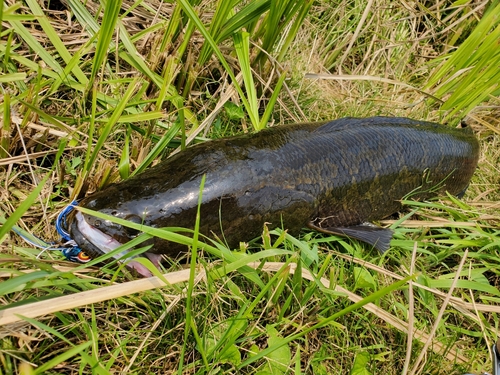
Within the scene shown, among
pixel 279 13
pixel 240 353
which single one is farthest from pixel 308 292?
pixel 279 13

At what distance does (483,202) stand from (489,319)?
0.97 metres

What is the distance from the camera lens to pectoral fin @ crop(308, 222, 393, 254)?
2.53 m

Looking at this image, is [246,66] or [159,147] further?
[246,66]

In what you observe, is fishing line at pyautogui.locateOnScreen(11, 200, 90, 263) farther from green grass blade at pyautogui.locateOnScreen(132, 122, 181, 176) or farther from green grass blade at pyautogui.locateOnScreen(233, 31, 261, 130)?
green grass blade at pyautogui.locateOnScreen(233, 31, 261, 130)

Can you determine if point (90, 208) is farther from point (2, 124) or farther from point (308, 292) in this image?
point (308, 292)

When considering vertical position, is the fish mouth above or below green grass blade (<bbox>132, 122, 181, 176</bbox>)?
below

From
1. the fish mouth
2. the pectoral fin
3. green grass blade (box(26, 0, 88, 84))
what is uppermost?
green grass blade (box(26, 0, 88, 84))

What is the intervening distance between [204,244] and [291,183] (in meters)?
0.75

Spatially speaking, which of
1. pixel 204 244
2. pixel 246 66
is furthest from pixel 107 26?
pixel 204 244

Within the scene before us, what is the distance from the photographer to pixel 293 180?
242 centimetres

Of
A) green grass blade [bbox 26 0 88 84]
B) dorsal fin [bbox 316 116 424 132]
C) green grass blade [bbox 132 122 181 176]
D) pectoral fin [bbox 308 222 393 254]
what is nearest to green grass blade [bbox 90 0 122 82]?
green grass blade [bbox 26 0 88 84]

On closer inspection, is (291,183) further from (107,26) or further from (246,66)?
(107,26)

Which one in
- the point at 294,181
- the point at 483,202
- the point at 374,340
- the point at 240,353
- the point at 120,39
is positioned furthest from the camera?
the point at 483,202

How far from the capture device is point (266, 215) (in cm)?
234
